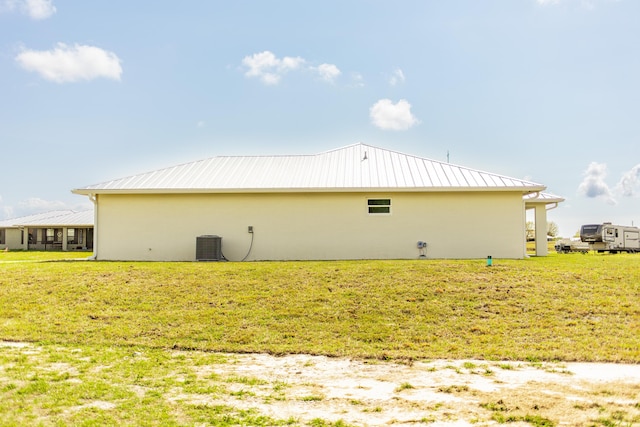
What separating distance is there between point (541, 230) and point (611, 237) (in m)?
11.2

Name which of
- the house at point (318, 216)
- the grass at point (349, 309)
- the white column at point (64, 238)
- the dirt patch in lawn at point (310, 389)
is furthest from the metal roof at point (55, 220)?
the dirt patch in lawn at point (310, 389)

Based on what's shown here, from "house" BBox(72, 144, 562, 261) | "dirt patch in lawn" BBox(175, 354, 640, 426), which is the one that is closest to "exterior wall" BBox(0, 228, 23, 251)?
"house" BBox(72, 144, 562, 261)

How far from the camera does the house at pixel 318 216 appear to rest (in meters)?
16.5

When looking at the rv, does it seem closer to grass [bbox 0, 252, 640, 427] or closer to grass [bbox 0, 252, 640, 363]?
grass [bbox 0, 252, 640, 427]

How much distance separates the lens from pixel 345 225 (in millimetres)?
16641

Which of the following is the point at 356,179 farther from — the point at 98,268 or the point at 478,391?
the point at 478,391

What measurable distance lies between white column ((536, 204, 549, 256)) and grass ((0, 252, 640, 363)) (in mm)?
6801

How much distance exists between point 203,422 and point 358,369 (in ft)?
8.95

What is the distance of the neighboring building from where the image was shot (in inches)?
1441

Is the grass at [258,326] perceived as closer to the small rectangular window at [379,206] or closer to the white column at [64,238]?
the small rectangular window at [379,206]

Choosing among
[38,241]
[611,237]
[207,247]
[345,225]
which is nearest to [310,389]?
[345,225]

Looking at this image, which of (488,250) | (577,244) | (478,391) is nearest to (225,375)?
(478,391)

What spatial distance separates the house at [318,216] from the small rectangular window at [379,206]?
33 millimetres

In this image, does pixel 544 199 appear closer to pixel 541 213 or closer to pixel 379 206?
pixel 541 213
